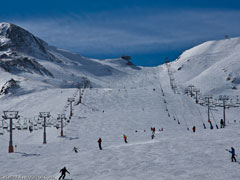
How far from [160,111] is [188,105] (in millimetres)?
12775

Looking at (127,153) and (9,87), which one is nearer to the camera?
(127,153)

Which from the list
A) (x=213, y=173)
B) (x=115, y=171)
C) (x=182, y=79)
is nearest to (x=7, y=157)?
(x=115, y=171)

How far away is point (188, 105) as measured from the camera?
8069cm

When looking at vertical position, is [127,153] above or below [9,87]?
below

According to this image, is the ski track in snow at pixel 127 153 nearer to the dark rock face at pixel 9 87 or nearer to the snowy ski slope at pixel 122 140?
the snowy ski slope at pixel 122 140

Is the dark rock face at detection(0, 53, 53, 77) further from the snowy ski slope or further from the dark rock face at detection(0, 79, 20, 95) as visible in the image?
the dark rock face at detection(0, 79, 20, 95)

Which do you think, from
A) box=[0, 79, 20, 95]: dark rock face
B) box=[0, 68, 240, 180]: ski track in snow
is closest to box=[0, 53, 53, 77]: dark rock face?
box=[0, 79, 20, 95]: dark rock face

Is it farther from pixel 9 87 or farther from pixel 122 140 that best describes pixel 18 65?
pixel 122 140

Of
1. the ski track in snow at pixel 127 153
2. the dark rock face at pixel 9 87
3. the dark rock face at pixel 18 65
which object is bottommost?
the ski track in snow at pixel 127 153

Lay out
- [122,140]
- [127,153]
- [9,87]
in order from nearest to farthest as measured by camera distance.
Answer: [127,153]
[122,140]
[9,87]

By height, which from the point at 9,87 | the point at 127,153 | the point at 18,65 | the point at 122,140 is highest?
the point at 18,65

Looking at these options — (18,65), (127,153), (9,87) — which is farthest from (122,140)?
(18,65)

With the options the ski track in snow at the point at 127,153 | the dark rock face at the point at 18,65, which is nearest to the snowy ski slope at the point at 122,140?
the ski track in snow at the point at 127,153

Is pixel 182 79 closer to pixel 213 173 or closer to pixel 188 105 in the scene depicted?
pixel 188 105
